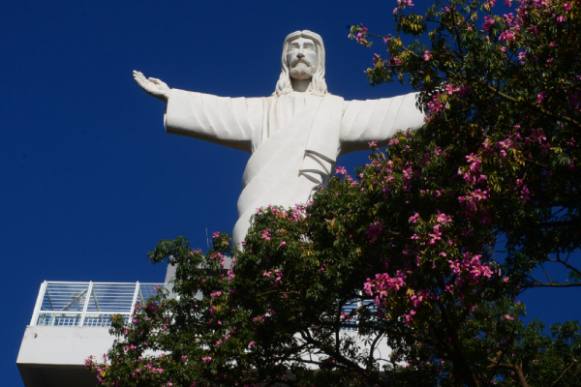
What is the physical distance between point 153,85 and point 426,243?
7192mm

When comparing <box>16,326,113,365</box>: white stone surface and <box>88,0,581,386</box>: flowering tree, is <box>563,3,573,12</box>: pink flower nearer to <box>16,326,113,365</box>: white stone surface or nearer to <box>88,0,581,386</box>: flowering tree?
<box>88,0,581,386</box>: flowering tree

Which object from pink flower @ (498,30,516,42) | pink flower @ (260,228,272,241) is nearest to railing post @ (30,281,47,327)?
pink flower @ (260,228,272,241)

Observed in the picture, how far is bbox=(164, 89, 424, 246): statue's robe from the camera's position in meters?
12.0

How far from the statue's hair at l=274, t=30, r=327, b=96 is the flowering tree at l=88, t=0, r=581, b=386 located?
492 cm

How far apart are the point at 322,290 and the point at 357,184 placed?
1098 millimetres

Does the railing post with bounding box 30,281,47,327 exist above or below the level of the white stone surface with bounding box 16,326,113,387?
above

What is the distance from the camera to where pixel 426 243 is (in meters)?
6.84

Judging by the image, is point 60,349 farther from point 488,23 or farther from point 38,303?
point 488,23

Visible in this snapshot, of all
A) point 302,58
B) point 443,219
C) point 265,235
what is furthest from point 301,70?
point 443,219

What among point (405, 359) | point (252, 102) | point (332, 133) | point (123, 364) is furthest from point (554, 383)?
point (252, 102)

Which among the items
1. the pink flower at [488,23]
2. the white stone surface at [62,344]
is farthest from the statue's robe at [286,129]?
the pink flower at [488,23]

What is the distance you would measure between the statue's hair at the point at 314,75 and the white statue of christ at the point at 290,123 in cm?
2

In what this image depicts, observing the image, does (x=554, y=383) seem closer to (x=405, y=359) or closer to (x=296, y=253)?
(x=405, y=359)

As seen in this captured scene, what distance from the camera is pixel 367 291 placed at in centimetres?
696
